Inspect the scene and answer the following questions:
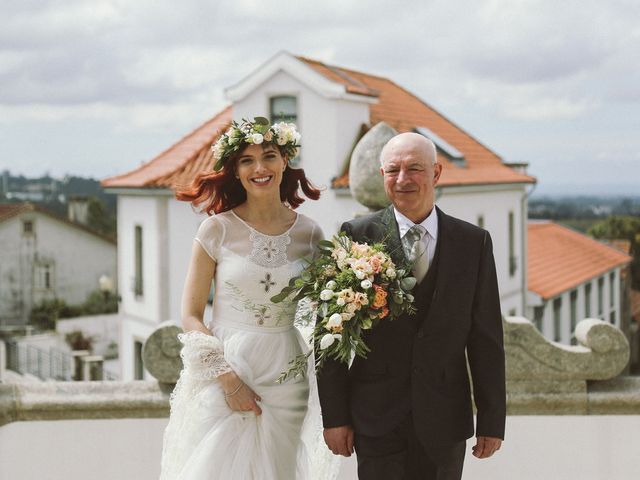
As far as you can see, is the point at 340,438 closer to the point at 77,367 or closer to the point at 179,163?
the point at 179,163

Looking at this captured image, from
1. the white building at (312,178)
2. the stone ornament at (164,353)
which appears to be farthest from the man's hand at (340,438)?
the white building at (312,178)

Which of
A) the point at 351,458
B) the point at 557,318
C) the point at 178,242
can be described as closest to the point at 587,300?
the point at 557,318

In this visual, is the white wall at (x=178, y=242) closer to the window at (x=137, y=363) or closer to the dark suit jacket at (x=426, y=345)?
the window at (x=137, y=363)

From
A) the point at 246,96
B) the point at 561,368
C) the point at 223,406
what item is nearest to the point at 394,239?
the point at 223,406

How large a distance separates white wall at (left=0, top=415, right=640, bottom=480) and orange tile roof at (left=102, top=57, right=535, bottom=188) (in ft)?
53.0

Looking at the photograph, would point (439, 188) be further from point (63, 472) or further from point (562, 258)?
point (63, 472)

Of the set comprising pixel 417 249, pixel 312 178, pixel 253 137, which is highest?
pixel 312 178

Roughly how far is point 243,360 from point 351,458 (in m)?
1.45

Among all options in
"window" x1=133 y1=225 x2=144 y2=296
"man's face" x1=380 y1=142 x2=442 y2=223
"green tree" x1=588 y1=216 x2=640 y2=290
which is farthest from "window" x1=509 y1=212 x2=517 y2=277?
"man's face" x1=380 y1=142 x2=442 y2=223

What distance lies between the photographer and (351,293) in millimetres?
2805

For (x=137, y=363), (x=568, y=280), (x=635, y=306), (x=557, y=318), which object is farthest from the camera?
(x=635, y=306)

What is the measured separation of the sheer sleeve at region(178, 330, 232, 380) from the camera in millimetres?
3121

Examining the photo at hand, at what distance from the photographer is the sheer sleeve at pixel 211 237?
314 centimetres

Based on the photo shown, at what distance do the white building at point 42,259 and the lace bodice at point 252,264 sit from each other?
3531cm
